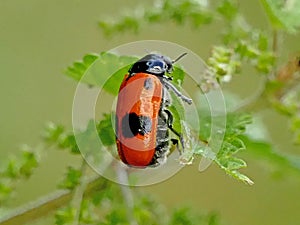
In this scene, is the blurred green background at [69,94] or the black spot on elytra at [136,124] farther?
the blurred green background at [69,94]

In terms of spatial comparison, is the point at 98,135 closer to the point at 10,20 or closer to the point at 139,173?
the point at 139,173

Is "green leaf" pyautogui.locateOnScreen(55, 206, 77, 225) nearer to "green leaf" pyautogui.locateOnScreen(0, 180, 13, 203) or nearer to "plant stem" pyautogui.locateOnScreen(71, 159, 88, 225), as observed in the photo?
"plant stem" pyautogui.locateOnScreen(71, 159, 88, 225)

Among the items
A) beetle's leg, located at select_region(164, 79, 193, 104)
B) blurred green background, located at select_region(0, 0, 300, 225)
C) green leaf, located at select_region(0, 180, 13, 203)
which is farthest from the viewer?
blurred green background, located at select_region(0, 0, 300, 225)

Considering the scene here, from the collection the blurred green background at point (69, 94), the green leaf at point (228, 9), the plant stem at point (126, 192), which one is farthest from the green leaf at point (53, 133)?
the blurred green background at point (69, 94)

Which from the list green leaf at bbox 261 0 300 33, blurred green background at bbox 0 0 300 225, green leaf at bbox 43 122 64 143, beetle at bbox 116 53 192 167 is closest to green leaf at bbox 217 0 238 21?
green leaf at bbox 261 0 300 33

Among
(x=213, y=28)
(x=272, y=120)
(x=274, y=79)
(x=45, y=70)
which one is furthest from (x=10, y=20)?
(x=274, y=79)

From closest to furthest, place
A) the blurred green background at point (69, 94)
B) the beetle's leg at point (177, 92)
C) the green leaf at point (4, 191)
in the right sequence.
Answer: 1. the beetle's leg at point (177, 92)
2. the green leaf at point (4, 191)
3. the blurred green background at point (69, 94)

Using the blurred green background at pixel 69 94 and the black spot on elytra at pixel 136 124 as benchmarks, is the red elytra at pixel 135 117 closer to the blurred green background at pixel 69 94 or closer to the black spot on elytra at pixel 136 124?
the black spot on elytra at pixel 136 124

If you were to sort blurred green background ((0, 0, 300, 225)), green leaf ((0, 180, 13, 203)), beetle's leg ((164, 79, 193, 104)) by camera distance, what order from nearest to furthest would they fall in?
beetle's leg ((164, 79, 193, 104)), green leaf ((0, 180, 13, 203)), blurred green background ((0, 0, 300, 225))
